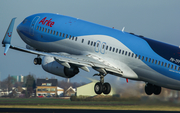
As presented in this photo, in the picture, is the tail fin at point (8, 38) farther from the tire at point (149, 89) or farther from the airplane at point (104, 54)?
the tire at point (149, 89)

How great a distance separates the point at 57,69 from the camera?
1510 inches

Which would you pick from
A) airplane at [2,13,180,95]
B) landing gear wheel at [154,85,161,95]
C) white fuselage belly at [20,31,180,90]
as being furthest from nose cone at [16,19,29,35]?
landing gear wheel at [154,85,161,95]

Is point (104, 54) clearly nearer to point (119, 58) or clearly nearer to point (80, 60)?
point (119, 58)

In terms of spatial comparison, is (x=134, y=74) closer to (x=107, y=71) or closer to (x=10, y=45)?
(x=107, y=71)

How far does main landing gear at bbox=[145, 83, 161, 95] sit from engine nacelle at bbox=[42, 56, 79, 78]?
932 cm

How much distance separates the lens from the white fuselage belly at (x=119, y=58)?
3712 centimetres

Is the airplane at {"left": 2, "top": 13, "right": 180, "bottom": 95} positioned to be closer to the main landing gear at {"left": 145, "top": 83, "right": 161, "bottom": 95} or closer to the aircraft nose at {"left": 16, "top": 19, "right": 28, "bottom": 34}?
the main landing gear at {"left": 145, "top": 83, "right": 161, "bottom": 95}

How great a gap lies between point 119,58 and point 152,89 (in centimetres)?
699

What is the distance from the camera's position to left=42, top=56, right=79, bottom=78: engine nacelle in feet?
125

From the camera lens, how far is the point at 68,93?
333 feet

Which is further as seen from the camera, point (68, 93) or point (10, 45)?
point (68, 93)

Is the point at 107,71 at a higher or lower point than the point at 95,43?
lower

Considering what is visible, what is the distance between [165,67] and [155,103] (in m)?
9.70

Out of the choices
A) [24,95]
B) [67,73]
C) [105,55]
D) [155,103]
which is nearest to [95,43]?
[105,55]
